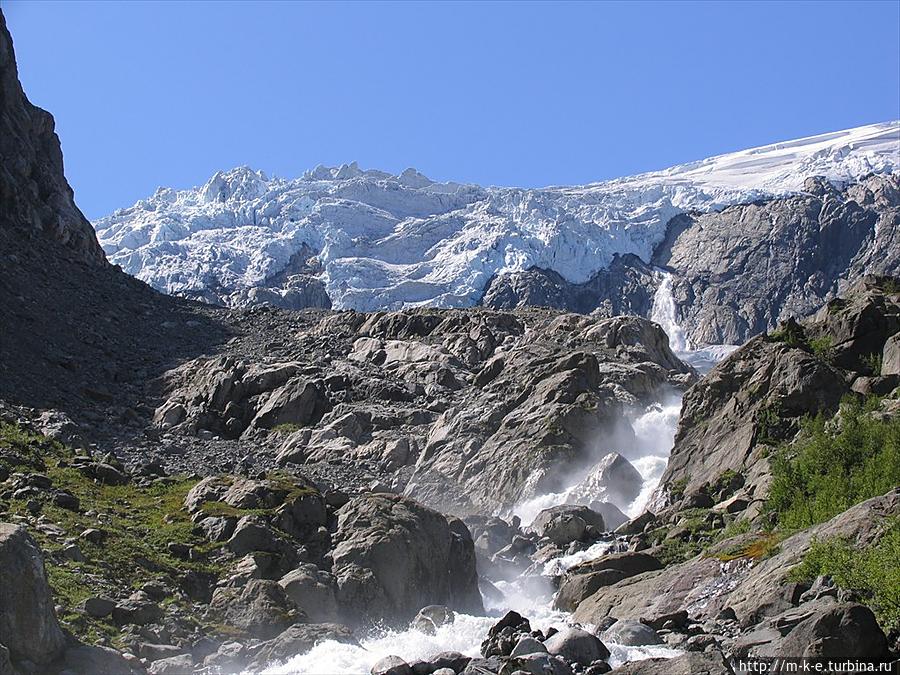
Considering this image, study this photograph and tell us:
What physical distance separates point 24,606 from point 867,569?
83.4 feet

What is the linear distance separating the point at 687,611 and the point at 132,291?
101555 millimetres

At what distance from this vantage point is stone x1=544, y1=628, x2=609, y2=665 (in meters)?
33.4

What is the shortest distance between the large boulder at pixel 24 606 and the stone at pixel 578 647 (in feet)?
49.5

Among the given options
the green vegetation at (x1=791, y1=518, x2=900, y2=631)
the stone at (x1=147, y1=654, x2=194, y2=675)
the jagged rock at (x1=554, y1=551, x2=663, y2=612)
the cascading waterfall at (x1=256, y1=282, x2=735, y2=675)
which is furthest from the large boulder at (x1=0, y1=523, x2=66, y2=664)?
the jagged rock at (x1=554, y1=551, x2=663, y2=612)

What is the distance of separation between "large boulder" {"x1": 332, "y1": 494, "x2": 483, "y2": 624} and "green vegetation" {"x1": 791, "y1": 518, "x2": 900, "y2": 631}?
17.9m

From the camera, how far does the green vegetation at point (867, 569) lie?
31703 mm

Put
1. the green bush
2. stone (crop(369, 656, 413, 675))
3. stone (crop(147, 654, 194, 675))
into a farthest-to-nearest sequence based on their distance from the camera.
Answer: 1. the green bush
2. stone (crop(147, 654, 194, 675))
3. stone (crop(369, 656, 413, 675))

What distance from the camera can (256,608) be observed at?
140 feet

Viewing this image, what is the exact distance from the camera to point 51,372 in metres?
92.9

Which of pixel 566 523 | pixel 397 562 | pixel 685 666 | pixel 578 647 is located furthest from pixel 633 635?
pixel 566 523

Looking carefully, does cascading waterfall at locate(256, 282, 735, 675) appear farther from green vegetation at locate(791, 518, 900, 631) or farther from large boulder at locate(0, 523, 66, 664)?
large boulder at locate(0, 523, 66, 664)

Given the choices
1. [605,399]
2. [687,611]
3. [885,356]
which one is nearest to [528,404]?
[605,399]

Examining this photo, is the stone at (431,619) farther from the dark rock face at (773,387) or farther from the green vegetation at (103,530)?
the dark rock face at (773,387)

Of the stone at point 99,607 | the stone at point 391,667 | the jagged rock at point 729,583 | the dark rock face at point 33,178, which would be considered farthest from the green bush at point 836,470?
the dark rock face at point 33,178
